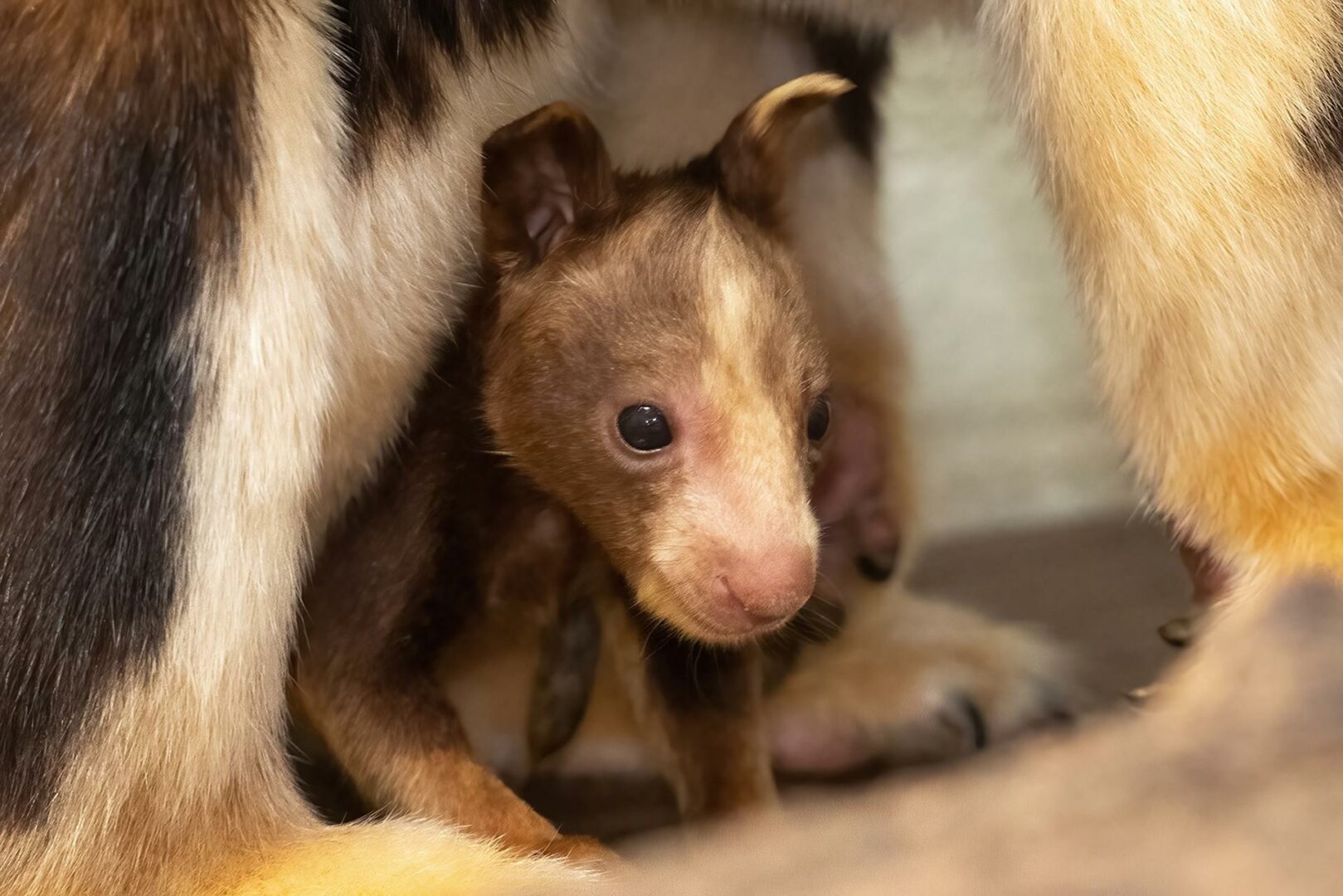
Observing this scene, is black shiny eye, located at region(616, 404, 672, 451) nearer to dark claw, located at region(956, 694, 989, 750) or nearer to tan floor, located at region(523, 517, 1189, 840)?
tan floor, located at region(523, 517, 1189, 840)

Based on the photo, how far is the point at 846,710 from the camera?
125 cm

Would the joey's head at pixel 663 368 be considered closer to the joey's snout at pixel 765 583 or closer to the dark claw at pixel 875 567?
the joey's snout at pixel 765 583

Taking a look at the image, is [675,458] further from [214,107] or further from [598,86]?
[598,86]

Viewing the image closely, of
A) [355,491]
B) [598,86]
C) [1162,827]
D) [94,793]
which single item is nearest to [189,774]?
[94,793]

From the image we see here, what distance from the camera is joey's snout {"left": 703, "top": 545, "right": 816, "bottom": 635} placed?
890 millimetres

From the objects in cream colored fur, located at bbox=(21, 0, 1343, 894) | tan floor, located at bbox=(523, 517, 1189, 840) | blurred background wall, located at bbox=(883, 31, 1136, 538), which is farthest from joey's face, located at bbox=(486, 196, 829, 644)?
blurred background wall, located at bbox=(883, 31, 1136, 538)

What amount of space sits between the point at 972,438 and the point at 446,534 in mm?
933

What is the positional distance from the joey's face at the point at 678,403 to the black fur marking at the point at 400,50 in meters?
0.17

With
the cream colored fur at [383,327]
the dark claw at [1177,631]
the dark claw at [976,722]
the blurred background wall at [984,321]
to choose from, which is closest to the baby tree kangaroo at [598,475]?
the cream colored fur at [383,327]

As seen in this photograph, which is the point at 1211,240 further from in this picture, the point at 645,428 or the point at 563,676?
the point at 563,676

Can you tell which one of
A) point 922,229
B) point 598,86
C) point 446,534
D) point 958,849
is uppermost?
point 958,849

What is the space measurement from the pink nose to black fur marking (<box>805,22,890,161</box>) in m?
0.61

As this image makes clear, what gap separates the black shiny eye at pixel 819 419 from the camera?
39.9 inches

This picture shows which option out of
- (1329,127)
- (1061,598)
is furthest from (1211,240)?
(1061,598)
